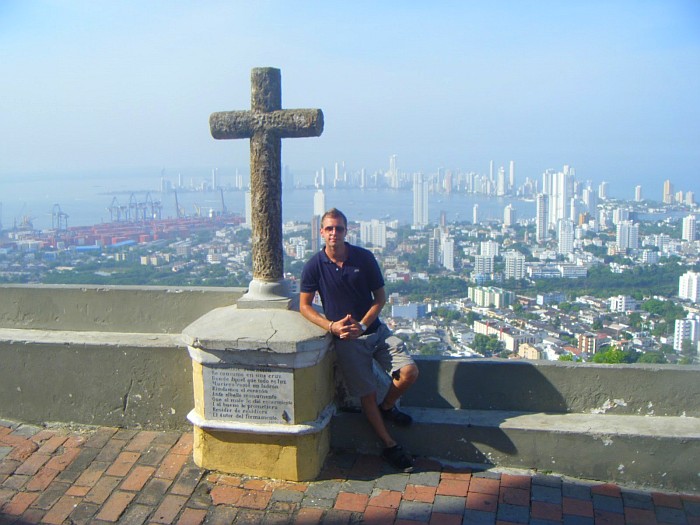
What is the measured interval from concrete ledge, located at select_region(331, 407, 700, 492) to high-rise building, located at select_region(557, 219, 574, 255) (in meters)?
17.0

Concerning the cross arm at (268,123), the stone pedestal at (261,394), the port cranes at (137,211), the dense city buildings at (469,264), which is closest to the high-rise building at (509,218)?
the dense city buildings at (469,264)

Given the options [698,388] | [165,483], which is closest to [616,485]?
[698,388]

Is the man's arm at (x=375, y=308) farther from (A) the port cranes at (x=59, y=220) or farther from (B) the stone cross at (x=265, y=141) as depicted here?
(A) the port cranes at (x=59, y=220)

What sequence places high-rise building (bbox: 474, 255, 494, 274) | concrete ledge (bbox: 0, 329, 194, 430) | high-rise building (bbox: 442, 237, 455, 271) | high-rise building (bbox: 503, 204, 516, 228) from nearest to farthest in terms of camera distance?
concrete ledge (bbox: 0, 329, 194, 430) → high-rise building (bbox: 474, 255, 494, 274) → high-rise building (bbox: 442, 237, 455, 271) → high-rise building (bbox: 503, 204, 516, 228)

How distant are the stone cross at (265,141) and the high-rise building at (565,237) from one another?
17505mm

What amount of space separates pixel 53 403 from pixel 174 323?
3.57 feet

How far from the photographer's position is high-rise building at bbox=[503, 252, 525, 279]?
55.8ft

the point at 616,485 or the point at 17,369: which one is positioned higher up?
the point at 17,369

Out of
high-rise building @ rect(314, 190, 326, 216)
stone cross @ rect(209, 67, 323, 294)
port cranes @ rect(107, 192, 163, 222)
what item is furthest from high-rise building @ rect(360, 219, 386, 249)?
stone cross @ rect(209, 67, 323, 294)

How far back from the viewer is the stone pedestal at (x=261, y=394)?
4.14m

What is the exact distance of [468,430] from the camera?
4.43 meters

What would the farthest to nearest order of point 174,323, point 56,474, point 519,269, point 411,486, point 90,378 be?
point 519,269 < point 174,323 < point 90,378 < point 56,474 < point 411,486

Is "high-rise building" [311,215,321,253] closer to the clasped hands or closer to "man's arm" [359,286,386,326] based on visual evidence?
"man's arm" [359,286,386,326]

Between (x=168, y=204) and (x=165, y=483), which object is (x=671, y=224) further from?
(x=165, y=483)
